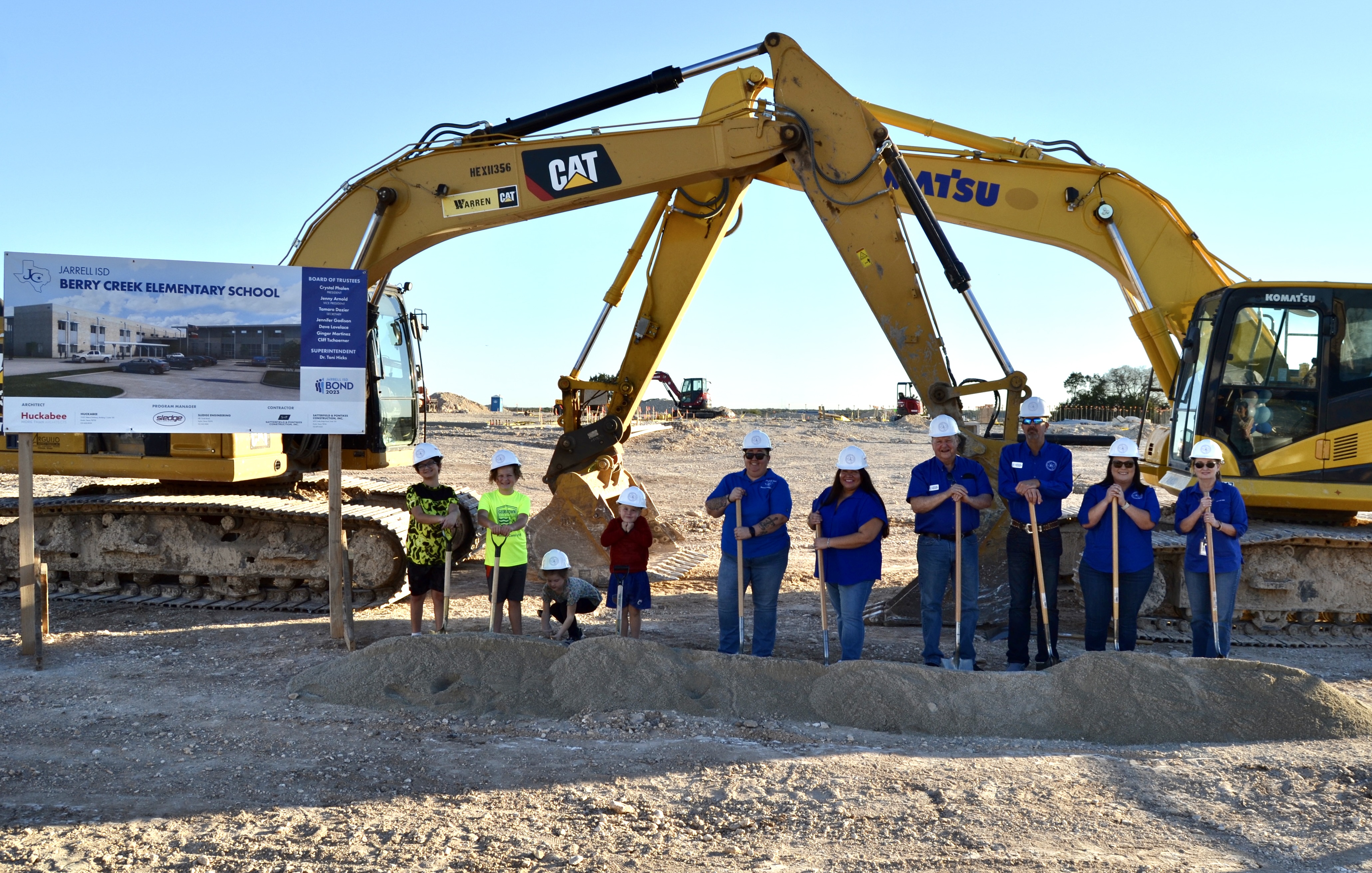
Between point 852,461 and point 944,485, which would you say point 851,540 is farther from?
point 944,485

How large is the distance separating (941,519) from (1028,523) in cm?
74

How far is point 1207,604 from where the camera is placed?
6.96 meters

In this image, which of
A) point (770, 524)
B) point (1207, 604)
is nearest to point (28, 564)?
point (770, 524)

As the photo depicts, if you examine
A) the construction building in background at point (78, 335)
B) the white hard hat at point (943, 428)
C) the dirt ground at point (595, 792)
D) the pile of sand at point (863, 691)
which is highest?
the construction building in background at point (78, 335)

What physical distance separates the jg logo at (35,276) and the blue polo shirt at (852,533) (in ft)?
18.7

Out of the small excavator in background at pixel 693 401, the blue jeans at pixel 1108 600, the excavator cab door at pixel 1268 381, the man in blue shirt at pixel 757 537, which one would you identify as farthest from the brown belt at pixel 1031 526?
the small excavator in background at pixel 693 401

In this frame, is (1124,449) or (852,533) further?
(1124,449)

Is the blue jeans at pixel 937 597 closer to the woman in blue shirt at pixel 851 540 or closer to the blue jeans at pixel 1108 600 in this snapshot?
the woman in blue shirt at pixel 851 540

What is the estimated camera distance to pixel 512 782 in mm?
4898

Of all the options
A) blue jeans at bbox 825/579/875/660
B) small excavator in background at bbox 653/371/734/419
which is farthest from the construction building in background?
small excavator in background at bbox 653/371/734/419

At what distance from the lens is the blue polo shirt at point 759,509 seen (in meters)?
6.90

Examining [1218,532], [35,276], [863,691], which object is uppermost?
[35,276]

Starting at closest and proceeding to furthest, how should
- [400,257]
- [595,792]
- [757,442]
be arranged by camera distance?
[595,792], [757,442], [400,257]

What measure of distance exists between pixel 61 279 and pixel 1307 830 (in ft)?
27.2
